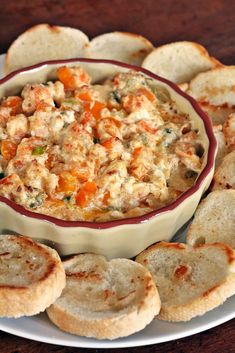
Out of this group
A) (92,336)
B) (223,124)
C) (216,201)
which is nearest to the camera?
(92,336)

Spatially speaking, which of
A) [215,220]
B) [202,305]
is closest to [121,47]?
[215,220]

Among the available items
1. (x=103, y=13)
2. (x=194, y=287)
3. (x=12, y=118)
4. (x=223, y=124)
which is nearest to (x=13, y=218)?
(x=12, y=118)

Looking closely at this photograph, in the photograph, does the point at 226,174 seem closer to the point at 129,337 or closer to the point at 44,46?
the point at 129,337

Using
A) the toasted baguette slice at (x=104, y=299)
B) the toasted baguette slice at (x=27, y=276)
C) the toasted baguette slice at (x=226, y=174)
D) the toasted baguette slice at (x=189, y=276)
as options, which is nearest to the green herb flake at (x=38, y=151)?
the toasted baguette slice at (x=27, y=276)

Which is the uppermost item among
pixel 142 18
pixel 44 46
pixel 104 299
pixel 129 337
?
pixel 44 46

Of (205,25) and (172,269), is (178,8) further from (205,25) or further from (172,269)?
(172,269)

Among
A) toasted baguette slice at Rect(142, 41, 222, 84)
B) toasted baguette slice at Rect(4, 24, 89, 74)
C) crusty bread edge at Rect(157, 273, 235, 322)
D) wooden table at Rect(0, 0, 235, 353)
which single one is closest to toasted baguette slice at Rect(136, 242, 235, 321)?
crusty bread edge at Rect(157, 273, 235, 322)
